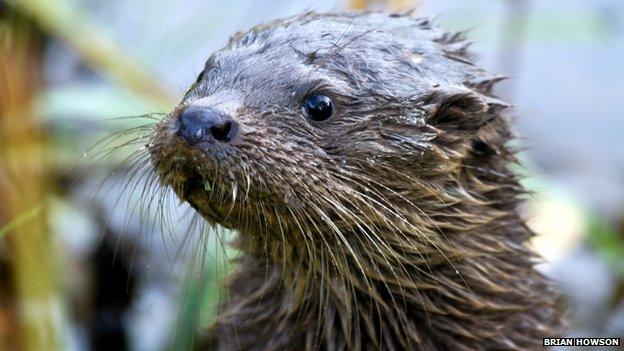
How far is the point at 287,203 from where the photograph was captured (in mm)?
2838

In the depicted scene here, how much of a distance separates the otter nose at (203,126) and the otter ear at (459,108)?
0.51m

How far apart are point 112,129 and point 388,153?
1.95 metres

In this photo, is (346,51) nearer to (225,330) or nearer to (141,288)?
(225,330)

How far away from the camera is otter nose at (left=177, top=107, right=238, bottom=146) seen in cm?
272

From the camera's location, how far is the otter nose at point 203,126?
2.72 metres

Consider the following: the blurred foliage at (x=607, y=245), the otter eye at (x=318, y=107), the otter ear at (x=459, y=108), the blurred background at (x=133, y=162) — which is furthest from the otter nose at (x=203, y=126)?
the blurred foliage at (x=607, y=245)

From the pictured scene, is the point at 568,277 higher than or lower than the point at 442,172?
higher

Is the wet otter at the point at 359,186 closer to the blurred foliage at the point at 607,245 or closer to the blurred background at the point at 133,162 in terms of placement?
the blurred background at the point at 133,162

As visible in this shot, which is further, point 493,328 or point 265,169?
point 493,328

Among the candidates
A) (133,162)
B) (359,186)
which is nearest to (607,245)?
(133,162)

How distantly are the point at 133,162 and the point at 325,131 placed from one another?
4.00ft

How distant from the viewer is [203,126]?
2723mm

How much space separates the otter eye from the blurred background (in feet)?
3.36

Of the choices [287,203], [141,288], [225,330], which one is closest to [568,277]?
[141,288]
